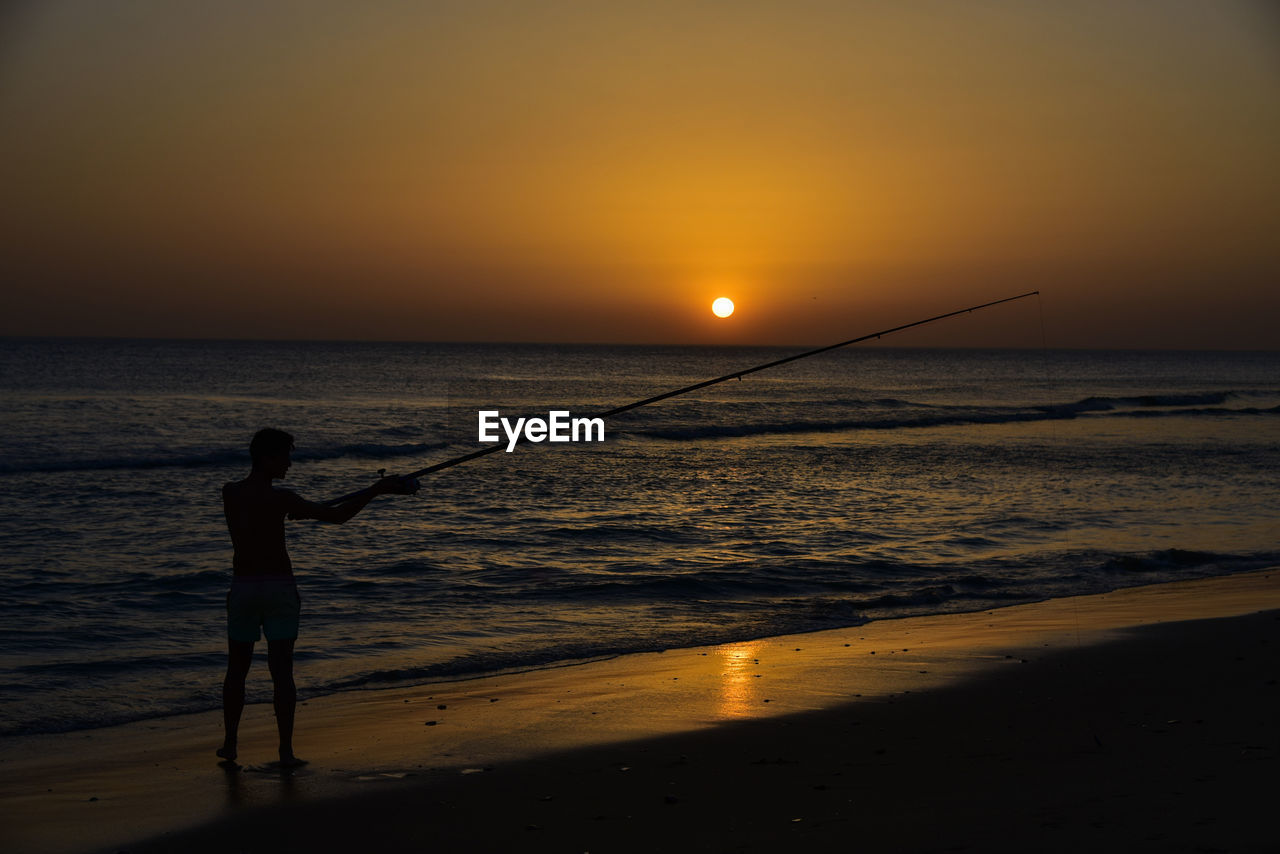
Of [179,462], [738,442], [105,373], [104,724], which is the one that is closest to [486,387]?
[105,373]

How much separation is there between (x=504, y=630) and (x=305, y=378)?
5840cm

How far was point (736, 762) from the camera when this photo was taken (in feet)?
15.9

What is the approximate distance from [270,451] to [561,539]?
309 inches

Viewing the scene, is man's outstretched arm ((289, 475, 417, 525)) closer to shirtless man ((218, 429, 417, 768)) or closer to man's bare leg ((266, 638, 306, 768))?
shirtless man ((218, 429, 417, 768))

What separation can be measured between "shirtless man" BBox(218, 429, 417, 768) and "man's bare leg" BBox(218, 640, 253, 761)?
18 mm

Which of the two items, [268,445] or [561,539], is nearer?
[268,445]

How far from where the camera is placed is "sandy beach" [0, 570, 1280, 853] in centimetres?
391

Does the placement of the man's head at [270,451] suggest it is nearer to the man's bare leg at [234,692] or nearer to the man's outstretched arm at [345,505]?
the man's outstretched arm at [345,505]

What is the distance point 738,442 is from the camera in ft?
95.8

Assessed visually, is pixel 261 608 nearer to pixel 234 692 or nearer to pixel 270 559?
pixel 270 559

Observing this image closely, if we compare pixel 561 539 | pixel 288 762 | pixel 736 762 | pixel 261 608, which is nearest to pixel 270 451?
pixel 261 608

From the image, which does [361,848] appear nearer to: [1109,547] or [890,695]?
[890,695]

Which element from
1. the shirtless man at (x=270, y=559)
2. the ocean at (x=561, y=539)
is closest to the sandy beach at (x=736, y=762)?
the shirtless man at (x=270, y=559)

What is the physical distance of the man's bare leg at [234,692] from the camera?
193 inches
